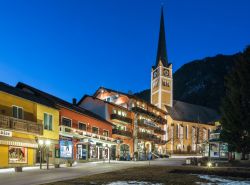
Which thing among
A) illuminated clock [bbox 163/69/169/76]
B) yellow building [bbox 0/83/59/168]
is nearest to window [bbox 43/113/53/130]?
yellow building [bbox 0/83/59/168]

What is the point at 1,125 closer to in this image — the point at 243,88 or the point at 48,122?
the point at 48,122

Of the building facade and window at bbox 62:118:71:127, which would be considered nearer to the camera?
the building facade

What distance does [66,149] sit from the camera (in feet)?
165

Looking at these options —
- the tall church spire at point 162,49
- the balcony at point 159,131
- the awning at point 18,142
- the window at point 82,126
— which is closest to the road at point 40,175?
the awning at point 18,142

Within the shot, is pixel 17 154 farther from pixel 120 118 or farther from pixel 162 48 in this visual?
pixel 162 48

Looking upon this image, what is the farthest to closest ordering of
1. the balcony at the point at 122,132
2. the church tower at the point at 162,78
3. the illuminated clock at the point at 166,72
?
1. the illuminated clock at the point at 166,72
2. the church tower at the point at 162,78
3. the balcony at the point at 122,132

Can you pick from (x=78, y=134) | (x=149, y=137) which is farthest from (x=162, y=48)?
(x=78, y=134)

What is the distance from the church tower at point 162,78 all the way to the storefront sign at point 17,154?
100855mm

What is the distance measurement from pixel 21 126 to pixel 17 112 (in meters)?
2.13

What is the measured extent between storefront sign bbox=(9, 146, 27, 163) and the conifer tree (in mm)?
23397

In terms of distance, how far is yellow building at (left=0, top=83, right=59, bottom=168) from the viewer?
34719 millimetres

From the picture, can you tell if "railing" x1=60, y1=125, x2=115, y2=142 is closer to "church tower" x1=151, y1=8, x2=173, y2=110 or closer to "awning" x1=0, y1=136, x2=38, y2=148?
"awning" x1=0, y1=136, x2=38, y2=148

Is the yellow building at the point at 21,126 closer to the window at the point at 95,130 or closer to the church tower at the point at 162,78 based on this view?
the window at the point at 95,130

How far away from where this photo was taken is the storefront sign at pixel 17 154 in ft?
119
